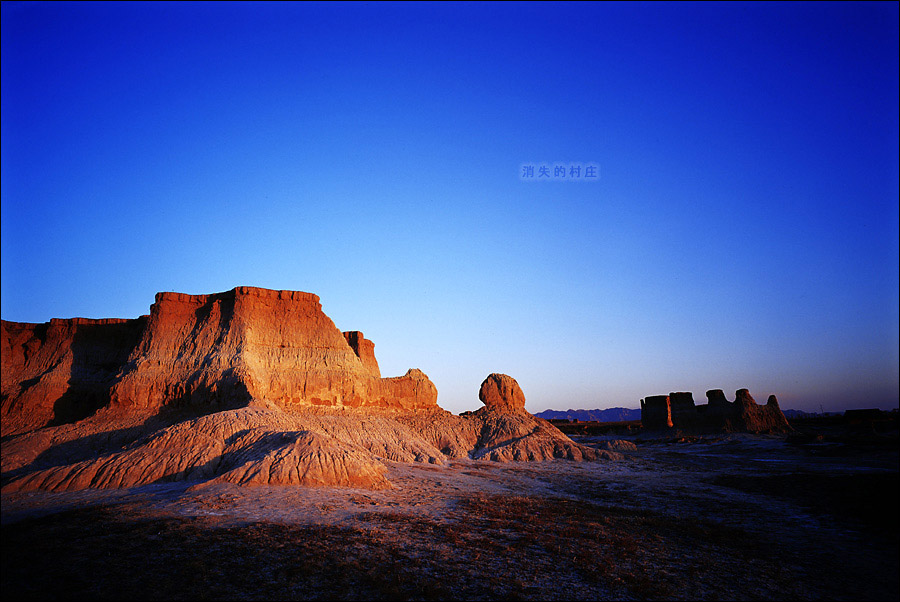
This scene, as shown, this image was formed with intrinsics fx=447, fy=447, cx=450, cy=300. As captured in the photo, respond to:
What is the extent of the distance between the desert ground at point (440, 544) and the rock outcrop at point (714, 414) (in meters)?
44.9

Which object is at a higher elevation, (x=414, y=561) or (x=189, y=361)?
(x=189, y=361)

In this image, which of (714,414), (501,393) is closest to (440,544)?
(501,393)

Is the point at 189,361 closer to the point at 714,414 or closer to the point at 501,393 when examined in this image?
the point at 501,393

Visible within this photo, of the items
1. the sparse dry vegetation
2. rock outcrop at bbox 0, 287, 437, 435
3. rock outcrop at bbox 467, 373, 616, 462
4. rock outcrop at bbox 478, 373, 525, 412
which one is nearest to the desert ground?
the sparse dry vegetation

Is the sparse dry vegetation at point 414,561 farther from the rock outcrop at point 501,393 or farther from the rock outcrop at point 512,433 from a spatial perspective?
the rock outcrop at point 501,393

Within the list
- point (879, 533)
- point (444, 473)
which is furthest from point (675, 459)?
point (879, 533)

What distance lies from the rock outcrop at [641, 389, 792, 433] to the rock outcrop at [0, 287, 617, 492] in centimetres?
3250

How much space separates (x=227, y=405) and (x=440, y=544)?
19.4 m

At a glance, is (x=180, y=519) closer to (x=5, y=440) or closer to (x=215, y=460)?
(x=215, y=460)

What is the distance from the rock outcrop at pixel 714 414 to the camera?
55.7m

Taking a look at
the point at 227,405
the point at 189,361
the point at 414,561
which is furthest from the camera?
the point at 189,361

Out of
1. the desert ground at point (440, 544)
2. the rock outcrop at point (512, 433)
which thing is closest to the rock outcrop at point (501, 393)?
the rock outcrop at point (512, 433)

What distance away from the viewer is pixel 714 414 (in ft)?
193

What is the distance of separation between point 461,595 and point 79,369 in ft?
113
